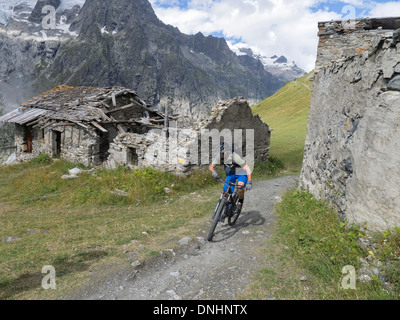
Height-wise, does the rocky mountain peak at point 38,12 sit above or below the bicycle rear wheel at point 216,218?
above

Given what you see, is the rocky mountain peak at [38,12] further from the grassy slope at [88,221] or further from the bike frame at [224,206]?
the bike frame at [224,206]

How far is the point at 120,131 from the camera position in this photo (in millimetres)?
17141

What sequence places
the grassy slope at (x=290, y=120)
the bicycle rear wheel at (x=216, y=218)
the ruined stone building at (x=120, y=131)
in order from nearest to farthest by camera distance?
the bicycle rear wheel at (x=216, y=218) → the ruined stone building at (x=120, y=131) → the grassy slope at (x=290, y=120)

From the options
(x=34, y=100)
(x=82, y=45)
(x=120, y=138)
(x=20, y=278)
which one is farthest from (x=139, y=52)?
(x=20, y=278)

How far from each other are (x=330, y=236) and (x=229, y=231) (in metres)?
2.14

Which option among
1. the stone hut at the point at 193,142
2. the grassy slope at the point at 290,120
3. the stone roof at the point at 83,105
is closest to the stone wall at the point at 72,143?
the stone roof at the point at 83,105

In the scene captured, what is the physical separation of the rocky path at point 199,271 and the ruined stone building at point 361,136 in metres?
1.89

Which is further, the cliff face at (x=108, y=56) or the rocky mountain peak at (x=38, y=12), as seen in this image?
the rocky mountain peak at (x=38, y=12)

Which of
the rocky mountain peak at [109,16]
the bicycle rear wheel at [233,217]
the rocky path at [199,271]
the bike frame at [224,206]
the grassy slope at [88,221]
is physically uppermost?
the rocky mountain peak at [109,16]

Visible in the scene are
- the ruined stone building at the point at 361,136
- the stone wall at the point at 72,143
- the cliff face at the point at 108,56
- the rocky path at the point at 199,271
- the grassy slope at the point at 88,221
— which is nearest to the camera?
the rocky path at the point at 199,271

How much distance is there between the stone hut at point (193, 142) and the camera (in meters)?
11.2

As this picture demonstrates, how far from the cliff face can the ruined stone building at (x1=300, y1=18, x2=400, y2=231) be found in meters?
128

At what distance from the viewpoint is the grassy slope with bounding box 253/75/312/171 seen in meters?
19.3

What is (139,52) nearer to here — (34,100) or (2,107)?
(2,107)
